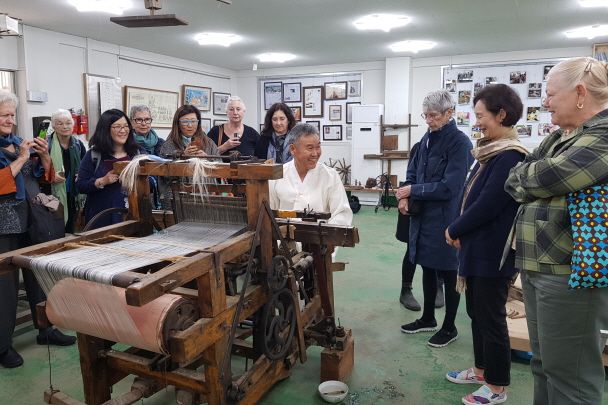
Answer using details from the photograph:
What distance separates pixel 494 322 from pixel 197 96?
800 cm

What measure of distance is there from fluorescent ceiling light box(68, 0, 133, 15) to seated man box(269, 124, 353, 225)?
3348mm

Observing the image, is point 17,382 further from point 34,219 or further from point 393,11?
point 393,11

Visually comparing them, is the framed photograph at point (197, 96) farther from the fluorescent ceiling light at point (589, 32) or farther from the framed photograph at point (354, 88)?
the fluorescent ceiling light at point (589, 32)

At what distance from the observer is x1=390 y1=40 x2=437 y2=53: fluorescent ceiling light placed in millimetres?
6961

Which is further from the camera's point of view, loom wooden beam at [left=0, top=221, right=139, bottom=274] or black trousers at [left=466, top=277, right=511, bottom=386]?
black trousers at [left=466, top=277, right=511, bottom=386]

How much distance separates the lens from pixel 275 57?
27.2 feet

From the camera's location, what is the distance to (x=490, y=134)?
2098mm

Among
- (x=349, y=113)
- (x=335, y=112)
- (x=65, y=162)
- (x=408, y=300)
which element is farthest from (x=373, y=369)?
(x=335, y=112)

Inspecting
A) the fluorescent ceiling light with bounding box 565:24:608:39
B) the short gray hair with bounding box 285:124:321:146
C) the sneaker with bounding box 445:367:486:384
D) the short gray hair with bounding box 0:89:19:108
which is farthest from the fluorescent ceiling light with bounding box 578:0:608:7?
the short gray hair with bounding box 0:89:19:108

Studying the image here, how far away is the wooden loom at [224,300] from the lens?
1529 mm

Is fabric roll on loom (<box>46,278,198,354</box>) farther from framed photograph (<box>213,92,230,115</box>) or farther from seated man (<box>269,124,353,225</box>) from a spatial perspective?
framed photograph (<box>213,92,230,115</box>)

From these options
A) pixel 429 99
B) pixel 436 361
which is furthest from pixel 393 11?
pixel 436 361

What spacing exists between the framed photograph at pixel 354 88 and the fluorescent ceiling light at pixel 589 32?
372cm

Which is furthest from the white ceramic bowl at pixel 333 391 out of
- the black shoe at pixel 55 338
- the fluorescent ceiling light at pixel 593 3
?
the fluorescent ceiling light at pixel 593 3
